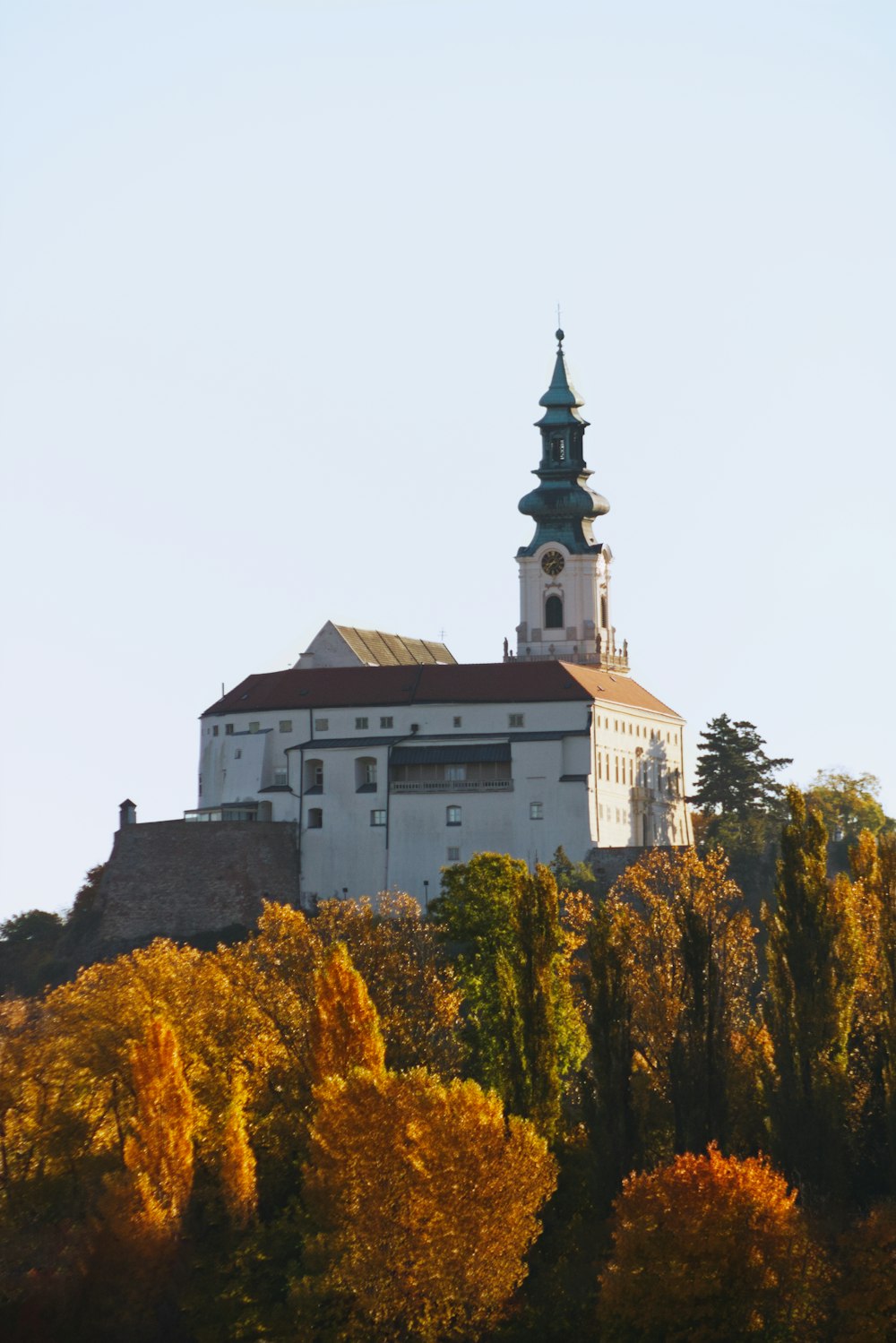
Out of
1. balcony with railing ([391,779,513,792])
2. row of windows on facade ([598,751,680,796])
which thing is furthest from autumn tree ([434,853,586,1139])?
row of windows on facade ([598,751,680,796])

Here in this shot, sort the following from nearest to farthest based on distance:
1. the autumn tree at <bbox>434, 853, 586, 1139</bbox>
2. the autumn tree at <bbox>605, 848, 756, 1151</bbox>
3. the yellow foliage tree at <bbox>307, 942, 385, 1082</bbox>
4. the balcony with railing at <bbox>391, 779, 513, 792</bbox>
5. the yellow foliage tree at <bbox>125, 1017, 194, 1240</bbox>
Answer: the yellow foliage tree at <bbox>125, 1017, 194, 1240</bbox> < the autumn tree at <bbox>605, 848, 756, 1151</bbox> < the autumn tree at <bbox>434, 853, 586, 1139</bbox> < the yellow foliage tree at <bbox>307, 942, 385, 1082</bbox> < the balcony with railing at <bbox>391, 779, 513, 792</bbox>

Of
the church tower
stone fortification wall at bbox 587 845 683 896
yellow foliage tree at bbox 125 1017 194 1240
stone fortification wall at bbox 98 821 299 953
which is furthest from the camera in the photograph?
the church tower

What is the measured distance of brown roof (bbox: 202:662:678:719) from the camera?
113m

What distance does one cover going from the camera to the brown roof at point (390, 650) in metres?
125

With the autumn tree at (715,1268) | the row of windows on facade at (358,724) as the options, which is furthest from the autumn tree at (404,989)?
the row of windows on facade at (358,724)

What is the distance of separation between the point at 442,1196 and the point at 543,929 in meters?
9.60

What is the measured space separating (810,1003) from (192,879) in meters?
50.6

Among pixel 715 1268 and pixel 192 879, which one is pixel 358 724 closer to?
pixel 192 879

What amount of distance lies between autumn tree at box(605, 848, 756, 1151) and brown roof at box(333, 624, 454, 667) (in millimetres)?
52678

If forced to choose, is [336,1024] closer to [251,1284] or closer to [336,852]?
[251,1284]

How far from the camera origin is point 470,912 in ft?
289

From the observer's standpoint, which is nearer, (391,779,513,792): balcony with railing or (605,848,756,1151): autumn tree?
(605,848,756,1151): autumn tree

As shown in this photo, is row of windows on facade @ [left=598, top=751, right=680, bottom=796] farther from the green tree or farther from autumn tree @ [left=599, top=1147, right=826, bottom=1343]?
autumn tree @ [left=599, top=1147, right=826, bottom=1343]

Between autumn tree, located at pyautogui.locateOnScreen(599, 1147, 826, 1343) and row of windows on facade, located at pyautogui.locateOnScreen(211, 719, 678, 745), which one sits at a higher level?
row of windows on facade, located at pyautogui.locateOnScreen(211, 719, 678, 745)
